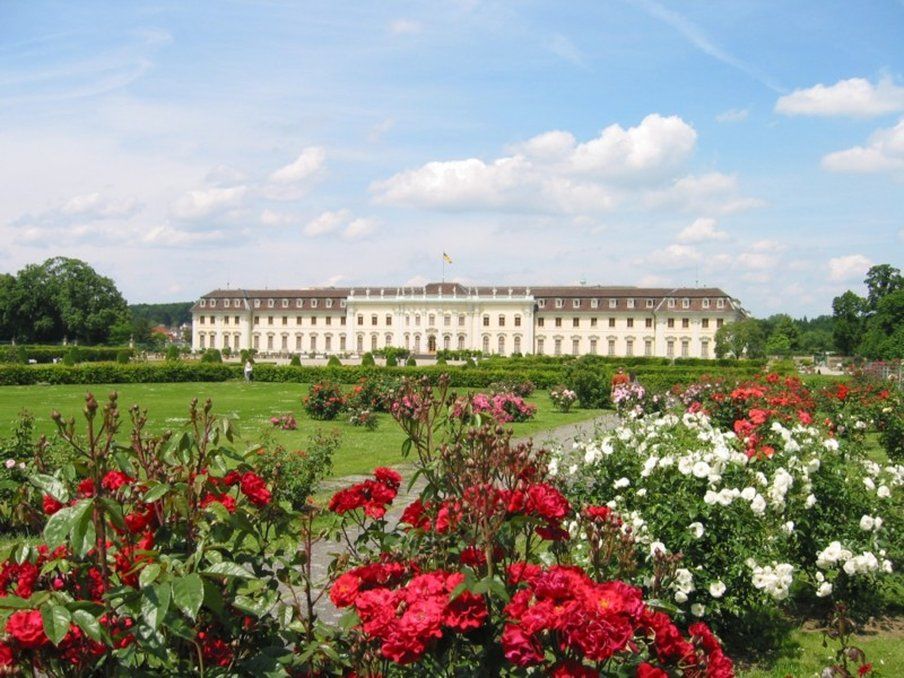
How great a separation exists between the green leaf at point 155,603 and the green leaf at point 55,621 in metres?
0.16

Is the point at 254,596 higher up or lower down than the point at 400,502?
higher up

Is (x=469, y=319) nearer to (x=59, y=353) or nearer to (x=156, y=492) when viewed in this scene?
(x=59, y=353)

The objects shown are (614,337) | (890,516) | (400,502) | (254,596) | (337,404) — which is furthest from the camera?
(614,337)

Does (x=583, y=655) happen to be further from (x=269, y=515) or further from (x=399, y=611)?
(x=269, y=515)

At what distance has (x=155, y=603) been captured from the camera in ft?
6.30

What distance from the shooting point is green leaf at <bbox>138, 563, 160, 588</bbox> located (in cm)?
190

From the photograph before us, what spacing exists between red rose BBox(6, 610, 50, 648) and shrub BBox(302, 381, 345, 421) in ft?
51.1

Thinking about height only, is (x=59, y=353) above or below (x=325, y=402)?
above

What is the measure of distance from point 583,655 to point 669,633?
1.10 ft

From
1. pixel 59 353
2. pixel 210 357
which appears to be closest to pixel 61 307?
pixel 59 353

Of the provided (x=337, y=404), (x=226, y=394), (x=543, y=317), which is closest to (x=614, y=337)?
(x=543, y=317)

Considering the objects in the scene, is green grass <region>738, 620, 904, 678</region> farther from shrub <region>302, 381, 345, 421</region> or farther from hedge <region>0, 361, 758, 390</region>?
hedge <region>0, 361, 758, 390</region>

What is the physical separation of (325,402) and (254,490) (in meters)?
15.2

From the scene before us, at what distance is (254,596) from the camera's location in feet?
8.11
